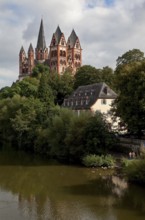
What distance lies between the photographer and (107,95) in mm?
73812

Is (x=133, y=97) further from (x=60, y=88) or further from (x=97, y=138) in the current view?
(x=60, y=88)

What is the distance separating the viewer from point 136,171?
113 feet

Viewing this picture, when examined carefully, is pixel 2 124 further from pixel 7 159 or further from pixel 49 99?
pixel 7 159

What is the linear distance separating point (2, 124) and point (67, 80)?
2755cm

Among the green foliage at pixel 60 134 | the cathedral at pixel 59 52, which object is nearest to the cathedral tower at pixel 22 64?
the cathedral at pixel 59 52

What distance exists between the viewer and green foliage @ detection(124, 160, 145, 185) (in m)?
33.8

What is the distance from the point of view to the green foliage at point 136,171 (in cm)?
3384

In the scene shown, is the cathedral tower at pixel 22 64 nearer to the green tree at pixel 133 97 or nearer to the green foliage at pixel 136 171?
the green tree at pixel 133 97

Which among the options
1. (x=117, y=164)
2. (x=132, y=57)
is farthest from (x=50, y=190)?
(x=132, y=57)

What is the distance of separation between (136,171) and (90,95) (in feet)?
138

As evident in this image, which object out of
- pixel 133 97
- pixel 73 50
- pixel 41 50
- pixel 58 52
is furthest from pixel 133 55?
pixel 41 50

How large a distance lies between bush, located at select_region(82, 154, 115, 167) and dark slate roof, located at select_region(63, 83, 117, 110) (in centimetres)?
3005

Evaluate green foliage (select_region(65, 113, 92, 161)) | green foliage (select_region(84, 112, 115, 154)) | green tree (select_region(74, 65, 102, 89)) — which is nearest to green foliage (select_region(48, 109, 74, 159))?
green foliage (select_region(65, 113, 92, 161))

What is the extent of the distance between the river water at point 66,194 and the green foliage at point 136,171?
0.87m
